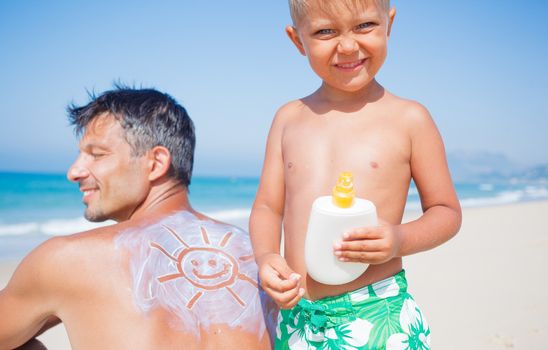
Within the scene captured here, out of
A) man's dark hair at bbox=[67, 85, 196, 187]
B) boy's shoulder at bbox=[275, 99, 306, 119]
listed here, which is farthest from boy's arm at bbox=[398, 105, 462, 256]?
man's dark hair at bbox=[67, 85, 196, 187]

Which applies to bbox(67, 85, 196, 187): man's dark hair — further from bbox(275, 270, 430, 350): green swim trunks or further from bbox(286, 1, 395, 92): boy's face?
bbox(275, 270, 430, 350): green swim trunks

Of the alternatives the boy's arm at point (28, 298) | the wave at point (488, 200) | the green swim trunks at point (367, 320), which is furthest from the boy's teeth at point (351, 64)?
the wave at point (488, 200)

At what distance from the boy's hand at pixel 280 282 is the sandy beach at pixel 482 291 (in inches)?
142

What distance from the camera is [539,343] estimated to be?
194 inches

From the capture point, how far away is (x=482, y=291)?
6844 mm

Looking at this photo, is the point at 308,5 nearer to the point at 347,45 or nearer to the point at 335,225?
the point at 347,45

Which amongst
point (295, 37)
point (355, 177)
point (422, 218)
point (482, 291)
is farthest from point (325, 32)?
point (482, 291)

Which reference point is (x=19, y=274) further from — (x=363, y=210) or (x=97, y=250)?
(x=363, y=210)

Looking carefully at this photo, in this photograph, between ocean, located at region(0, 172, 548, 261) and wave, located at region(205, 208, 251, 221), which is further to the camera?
wave, located at region(205, 208, 251, 221)

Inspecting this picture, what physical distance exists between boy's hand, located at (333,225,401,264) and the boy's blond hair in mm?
950

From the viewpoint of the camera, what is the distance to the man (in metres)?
2.22

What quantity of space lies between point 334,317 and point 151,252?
0.89 meters

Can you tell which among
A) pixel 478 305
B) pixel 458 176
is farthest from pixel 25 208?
pixel 458 176

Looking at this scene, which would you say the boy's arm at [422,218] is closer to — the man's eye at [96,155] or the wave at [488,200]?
the man's eye at [96,155]
